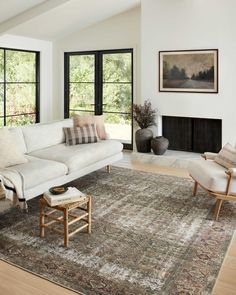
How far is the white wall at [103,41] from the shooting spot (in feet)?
23.8

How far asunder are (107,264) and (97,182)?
241 cm

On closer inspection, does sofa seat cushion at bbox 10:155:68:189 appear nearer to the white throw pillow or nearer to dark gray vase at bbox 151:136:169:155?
the white throw pillow

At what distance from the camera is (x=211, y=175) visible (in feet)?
13.1

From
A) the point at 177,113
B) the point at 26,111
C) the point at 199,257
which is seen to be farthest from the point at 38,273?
the point at 26,111

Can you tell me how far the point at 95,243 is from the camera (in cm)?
327

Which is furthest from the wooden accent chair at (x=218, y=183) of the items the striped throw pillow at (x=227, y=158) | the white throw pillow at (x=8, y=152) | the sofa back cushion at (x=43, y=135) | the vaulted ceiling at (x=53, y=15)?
the vaulted ceiling at (x=53, y=15)

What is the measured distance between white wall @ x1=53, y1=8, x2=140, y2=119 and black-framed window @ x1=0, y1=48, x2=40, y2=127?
0.55 m

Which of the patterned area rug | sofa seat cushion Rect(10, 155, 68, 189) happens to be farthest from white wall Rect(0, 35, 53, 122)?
the patterned area rug

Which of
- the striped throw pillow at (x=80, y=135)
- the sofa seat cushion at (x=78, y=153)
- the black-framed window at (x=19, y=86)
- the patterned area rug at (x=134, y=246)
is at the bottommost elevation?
the patterned area rug at (x=134, y=246)

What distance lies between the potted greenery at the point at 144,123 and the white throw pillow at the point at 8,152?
2995mm

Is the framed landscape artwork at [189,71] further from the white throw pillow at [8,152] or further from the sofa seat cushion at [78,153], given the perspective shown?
the white throw pillow at [8,152]

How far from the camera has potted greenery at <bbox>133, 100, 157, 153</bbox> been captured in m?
6.79

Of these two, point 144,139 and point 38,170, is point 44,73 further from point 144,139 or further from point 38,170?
point 38,170

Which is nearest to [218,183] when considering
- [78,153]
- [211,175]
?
[211,175]
